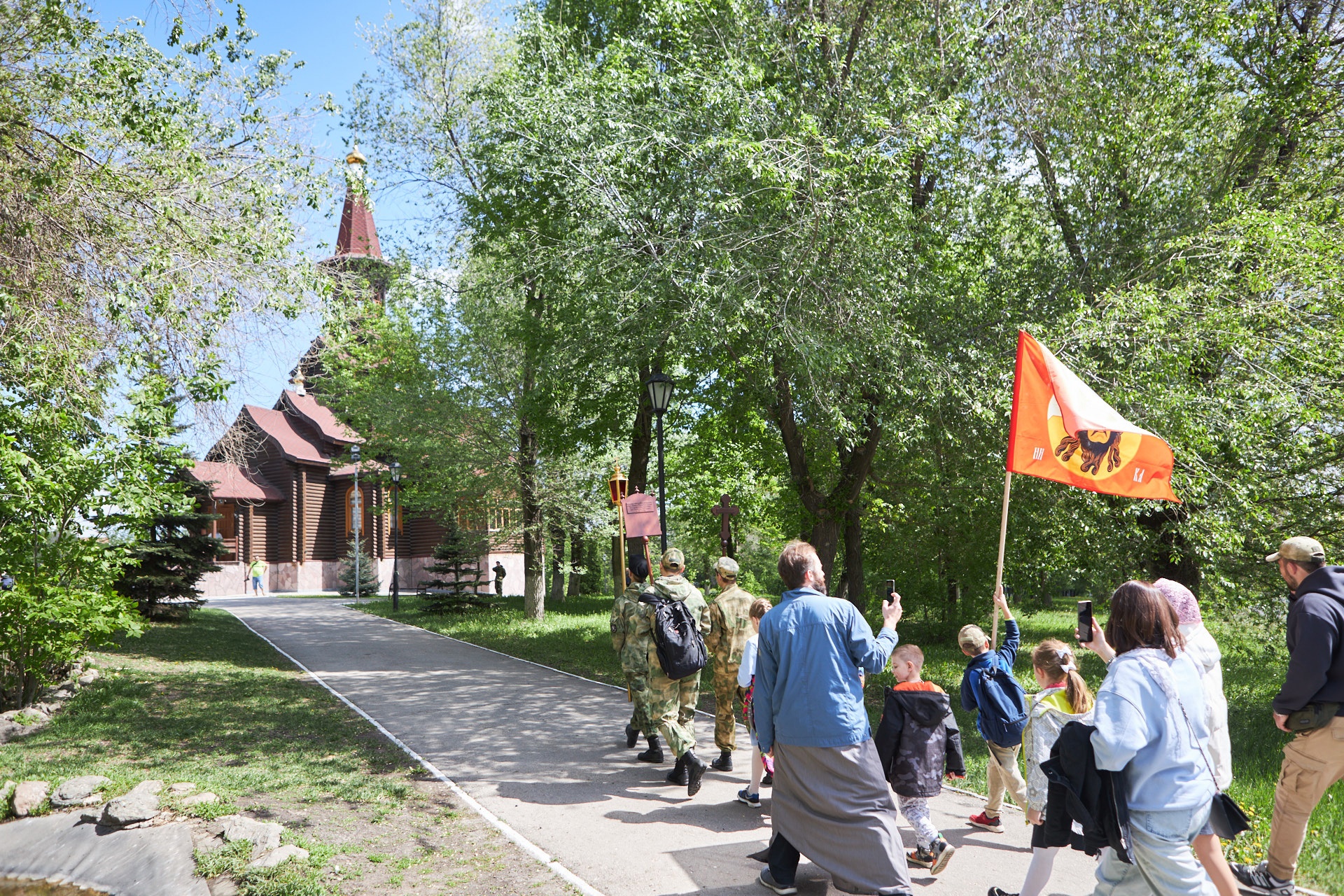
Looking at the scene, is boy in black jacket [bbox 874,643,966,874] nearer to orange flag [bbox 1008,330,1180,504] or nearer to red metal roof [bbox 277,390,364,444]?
orange flag [bbox 1008,330,1180,504]

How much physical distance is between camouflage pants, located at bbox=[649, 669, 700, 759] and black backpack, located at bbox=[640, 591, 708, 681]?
0.45 feet

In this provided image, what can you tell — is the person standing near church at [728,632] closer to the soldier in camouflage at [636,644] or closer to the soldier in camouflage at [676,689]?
the soldier in camouflage at [676,689]

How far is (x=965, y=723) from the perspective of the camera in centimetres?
980

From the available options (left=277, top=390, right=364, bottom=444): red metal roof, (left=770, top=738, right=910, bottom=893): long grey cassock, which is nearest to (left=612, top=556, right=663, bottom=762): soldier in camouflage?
(left=770, top=738, right=910, bottom=893): long grey cassock

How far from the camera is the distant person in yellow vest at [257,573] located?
127ft

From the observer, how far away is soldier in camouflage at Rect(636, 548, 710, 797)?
6906 mm

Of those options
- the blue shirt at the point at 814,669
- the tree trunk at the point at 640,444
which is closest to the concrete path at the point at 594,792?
the blue shirt at the point at 814,669

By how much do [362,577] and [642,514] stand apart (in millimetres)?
29249

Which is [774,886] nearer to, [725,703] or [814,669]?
[814,669]

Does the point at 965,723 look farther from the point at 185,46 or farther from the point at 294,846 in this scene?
the point at 185,46

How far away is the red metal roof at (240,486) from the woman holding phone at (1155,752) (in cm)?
3804

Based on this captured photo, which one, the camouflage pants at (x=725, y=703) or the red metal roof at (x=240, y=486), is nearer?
the camouflage pants at (x=725, y=703)

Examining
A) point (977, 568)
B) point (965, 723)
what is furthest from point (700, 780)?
point (977, 568)

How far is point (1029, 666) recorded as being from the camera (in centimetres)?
1625
